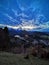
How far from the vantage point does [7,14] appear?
9.23m

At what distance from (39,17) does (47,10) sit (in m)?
0.74

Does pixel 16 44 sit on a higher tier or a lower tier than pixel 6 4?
lower

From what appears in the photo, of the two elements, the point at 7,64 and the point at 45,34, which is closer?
the point at 7,64

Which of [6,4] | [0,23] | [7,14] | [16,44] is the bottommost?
[16,44]

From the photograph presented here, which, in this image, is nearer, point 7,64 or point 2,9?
point 7,64

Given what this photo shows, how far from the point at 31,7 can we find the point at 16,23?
4.95ft


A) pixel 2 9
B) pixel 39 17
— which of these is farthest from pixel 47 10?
pixel 2 9

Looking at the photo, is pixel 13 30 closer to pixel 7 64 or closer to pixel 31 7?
pixel 31 7

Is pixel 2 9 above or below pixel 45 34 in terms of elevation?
above

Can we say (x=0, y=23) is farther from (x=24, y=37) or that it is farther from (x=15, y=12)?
(x=24, y=37)

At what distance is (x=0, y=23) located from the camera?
29.2ft

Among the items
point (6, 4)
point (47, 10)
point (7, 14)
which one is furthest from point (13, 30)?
point (47, 10)

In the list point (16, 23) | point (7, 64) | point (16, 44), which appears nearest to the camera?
point (7, 64)

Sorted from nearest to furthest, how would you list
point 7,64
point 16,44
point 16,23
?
point 7,64 < point 16,44 < point 16,23
